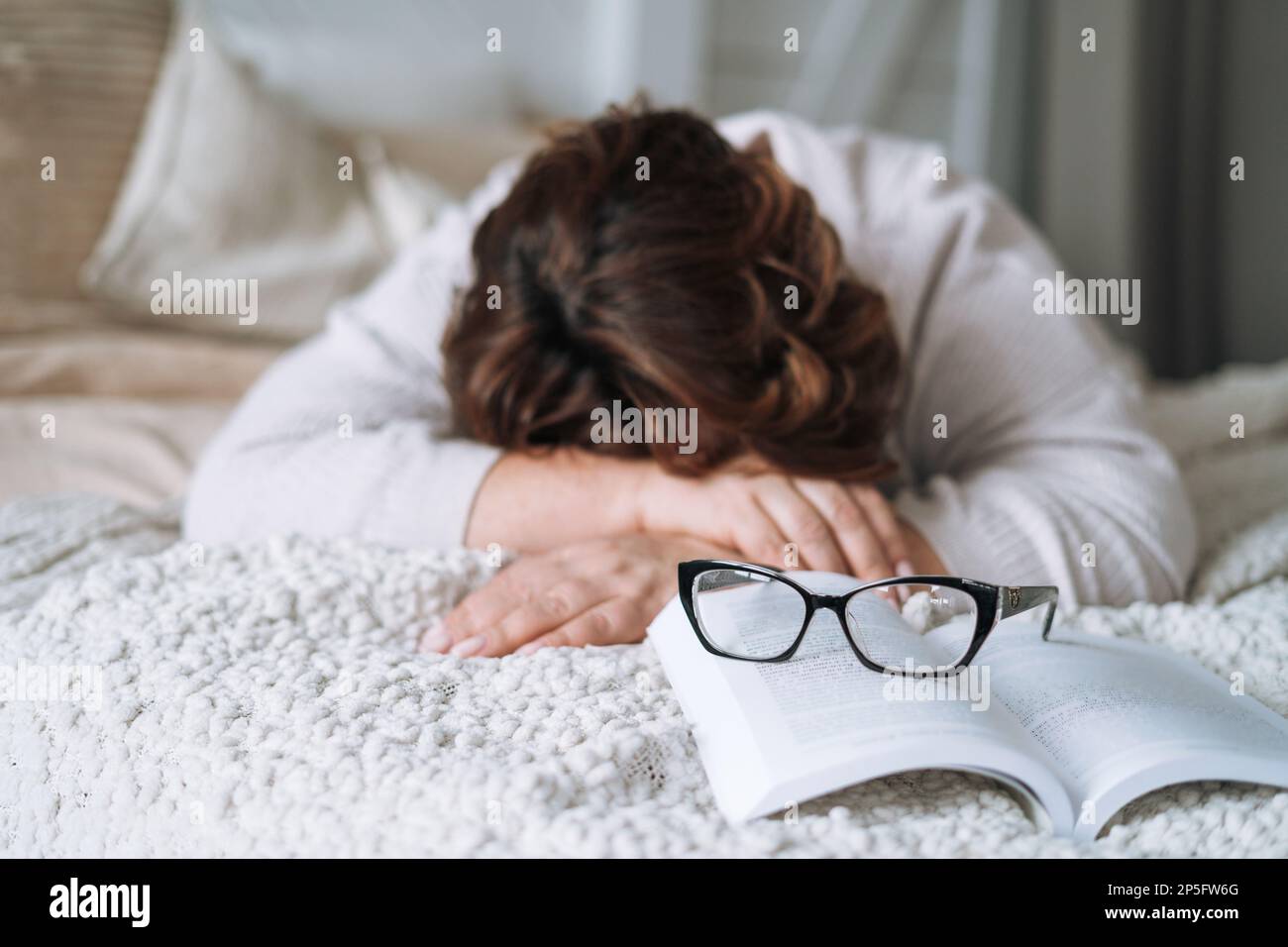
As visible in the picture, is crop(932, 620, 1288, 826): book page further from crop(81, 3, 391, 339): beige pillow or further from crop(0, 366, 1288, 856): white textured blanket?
crop(81, 3, 391, 339): beige pillow

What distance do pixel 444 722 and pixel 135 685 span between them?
181mm

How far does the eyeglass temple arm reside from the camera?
566 mm

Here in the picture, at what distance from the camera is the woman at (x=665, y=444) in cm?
72

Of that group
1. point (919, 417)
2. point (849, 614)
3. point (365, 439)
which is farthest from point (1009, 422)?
point (365, 439)

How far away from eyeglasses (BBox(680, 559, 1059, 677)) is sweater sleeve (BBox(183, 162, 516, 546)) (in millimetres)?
281

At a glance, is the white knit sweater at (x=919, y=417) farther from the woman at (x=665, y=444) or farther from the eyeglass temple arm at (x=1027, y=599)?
the eyeglass temple arm at (x=1027, y=599)

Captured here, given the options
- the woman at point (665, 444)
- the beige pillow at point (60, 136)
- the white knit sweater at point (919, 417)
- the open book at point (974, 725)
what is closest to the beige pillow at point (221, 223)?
the beige pillow at point (60, 136)

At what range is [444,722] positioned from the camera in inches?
20.3

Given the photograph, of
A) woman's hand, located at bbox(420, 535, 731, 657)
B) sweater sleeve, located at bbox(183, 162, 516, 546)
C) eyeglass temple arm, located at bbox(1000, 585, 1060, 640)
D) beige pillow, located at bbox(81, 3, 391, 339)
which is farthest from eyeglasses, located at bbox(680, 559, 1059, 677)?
beige pillow, located at bbox(81, 3, 391, 339)

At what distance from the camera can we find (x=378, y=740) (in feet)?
1.59

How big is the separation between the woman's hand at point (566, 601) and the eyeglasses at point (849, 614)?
101 mm

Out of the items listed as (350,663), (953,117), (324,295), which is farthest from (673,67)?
(350,663)

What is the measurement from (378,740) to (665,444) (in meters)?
0.34

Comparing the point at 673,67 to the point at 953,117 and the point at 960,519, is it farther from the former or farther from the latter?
the point at 960,519
